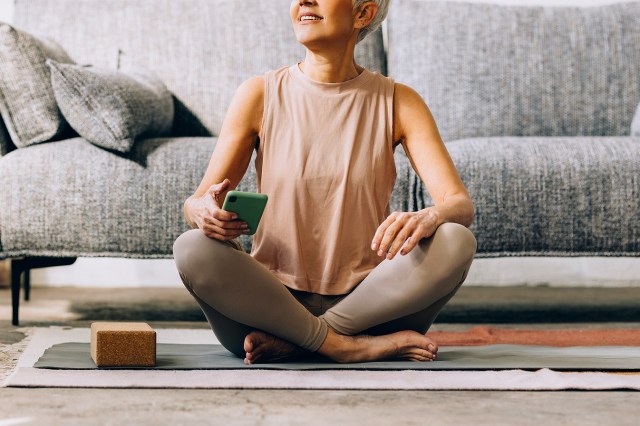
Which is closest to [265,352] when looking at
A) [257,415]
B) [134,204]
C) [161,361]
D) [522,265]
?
[161,361]

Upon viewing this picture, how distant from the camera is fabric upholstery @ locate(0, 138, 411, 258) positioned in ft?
6.56

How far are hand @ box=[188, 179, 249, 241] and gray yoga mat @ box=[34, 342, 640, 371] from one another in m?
0.21

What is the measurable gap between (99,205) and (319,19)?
78cm

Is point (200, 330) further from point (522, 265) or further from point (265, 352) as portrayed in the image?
point (522, 265)

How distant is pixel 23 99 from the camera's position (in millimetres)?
2086

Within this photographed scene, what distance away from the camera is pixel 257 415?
42.3 inches

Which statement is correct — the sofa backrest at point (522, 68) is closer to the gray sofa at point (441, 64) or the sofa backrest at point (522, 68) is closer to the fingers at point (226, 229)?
the gray sofa at point (441, 64)

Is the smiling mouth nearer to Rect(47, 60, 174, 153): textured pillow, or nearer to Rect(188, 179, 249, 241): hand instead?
Rect(188, 179, 249, 241): hand

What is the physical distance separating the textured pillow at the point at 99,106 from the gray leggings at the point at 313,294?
0.73m

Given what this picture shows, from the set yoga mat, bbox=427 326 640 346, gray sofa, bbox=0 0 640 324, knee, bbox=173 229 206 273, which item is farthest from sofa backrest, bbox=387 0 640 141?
knee, bbox=173 229 206 273

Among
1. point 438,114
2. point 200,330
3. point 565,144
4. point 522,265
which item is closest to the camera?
point 200,330

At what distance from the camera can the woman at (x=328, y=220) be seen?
1.37m

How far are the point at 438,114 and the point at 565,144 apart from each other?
1.82ft

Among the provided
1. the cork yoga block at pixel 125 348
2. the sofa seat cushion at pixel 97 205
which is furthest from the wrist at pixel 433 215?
the sofa seat cushion at pixel 97 205
